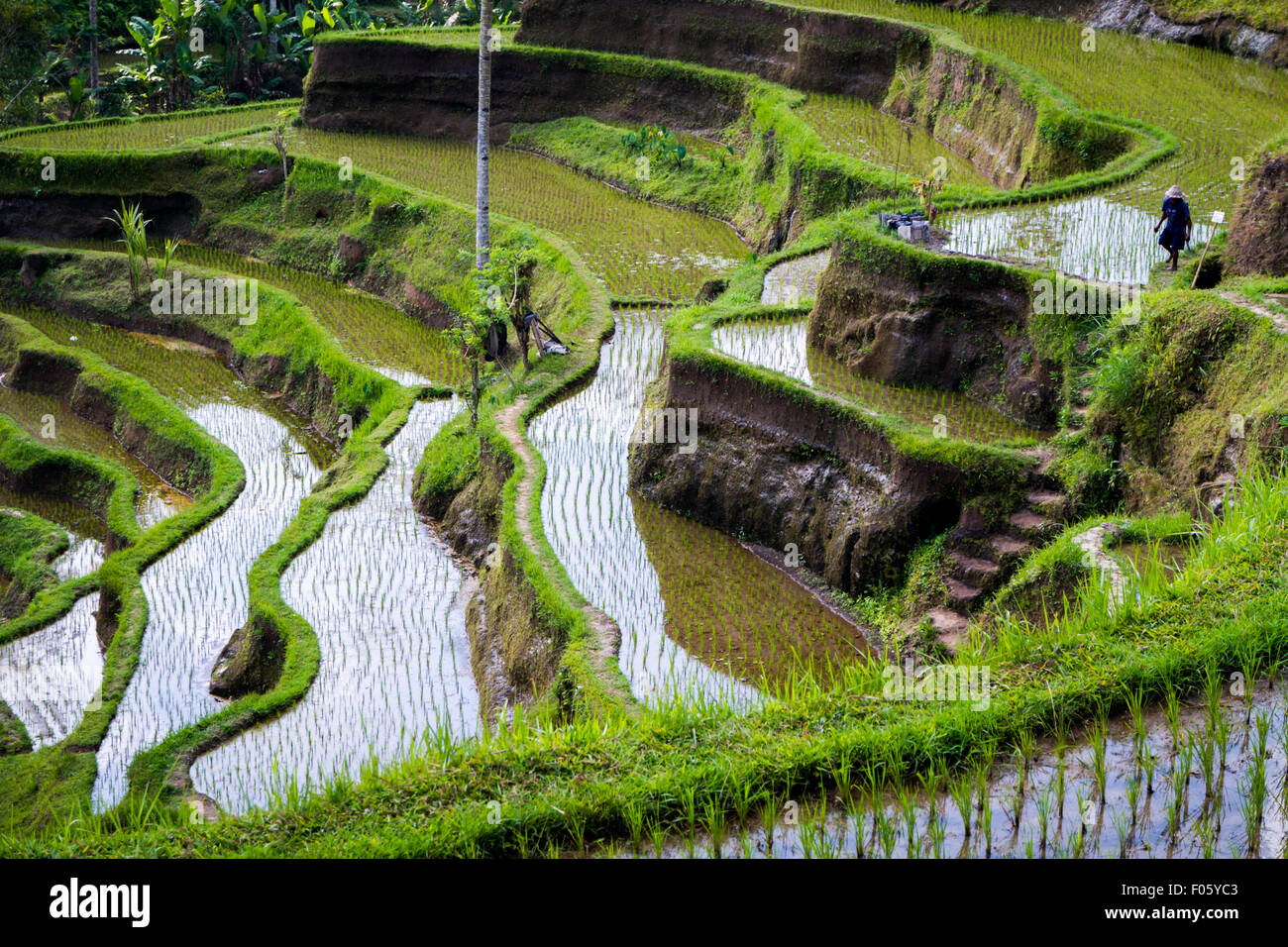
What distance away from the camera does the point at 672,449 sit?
1256 centimetres

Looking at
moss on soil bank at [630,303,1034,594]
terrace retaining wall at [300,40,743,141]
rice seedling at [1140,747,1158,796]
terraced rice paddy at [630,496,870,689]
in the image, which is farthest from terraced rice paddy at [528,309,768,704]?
terrace retaining wall at [300,40,743,141]

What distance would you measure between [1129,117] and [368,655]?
1217 centimetres

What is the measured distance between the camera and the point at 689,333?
1317 centimetres

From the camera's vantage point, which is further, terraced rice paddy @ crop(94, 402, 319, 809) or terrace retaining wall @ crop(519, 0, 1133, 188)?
terrace retaining wall @ crop(519, 0, 1133, 188)

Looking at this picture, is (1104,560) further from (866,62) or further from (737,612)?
(866,62)

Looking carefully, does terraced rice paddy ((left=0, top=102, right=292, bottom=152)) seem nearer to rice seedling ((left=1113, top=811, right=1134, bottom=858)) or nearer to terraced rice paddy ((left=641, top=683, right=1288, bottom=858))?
terraced rice paddy ((left=641, top=683, right=1288, bottom=858))

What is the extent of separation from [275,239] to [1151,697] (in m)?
19.9

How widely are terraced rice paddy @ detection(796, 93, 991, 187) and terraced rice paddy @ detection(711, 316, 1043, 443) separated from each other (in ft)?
13.3

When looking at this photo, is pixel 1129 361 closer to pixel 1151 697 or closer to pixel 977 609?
pixel 977 609

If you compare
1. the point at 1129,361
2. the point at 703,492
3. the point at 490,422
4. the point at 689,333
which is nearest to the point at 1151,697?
the point at 1129,361

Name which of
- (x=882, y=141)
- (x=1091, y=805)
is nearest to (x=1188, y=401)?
(x=1091, y=805)

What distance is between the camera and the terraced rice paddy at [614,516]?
31.9ft

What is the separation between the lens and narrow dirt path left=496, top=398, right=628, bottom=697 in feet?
30.7

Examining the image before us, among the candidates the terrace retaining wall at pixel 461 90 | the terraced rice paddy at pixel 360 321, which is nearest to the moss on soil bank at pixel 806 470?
the terraced rice paddy at pixel 360 321
